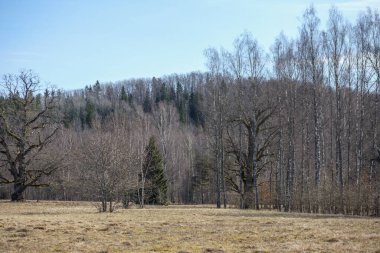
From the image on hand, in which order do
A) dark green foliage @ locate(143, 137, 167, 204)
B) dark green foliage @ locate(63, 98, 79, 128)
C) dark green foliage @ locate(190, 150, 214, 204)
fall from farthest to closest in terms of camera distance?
dark green foliage @ locate(63, 98, 79, 128) → dark green foliage @ locate(190, 150, 214, 204) → dark green foliage @ locate(143, 137, 167, 204)

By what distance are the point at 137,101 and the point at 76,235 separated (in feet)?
326

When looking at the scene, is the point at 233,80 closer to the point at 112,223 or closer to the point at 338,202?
the point at 338,202

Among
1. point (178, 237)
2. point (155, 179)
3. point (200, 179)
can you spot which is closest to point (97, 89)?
point (200, 179)

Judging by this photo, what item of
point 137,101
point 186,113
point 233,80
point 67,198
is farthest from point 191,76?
point 233,80

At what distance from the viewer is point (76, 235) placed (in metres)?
14.2

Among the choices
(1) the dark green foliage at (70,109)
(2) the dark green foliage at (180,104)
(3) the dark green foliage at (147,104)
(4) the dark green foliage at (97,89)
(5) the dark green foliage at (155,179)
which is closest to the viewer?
(5) the dark green foliage at (155,179)

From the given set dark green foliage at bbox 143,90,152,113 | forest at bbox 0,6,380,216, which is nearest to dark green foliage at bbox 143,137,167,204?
forest at bbox 0,6,380,216

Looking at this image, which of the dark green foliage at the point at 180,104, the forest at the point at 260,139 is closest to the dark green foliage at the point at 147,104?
the dark green foliage at the point at 180,104

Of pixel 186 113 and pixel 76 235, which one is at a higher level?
pixel 186 113

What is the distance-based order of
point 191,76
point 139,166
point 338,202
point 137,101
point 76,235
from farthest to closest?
point 191,76 < point 137,101 < point 139,166 < point 338,202 < point 76,235

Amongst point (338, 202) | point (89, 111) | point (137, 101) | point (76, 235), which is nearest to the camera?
point (76, 235)

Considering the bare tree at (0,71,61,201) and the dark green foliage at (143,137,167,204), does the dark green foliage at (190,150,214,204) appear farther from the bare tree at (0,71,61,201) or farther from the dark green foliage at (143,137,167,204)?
the bare tree at (0,71,61,201)

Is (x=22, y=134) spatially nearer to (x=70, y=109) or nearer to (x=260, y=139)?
(x=260, y=139)

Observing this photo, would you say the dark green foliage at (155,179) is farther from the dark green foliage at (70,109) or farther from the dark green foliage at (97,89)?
the dark green foliage at (97,89)
